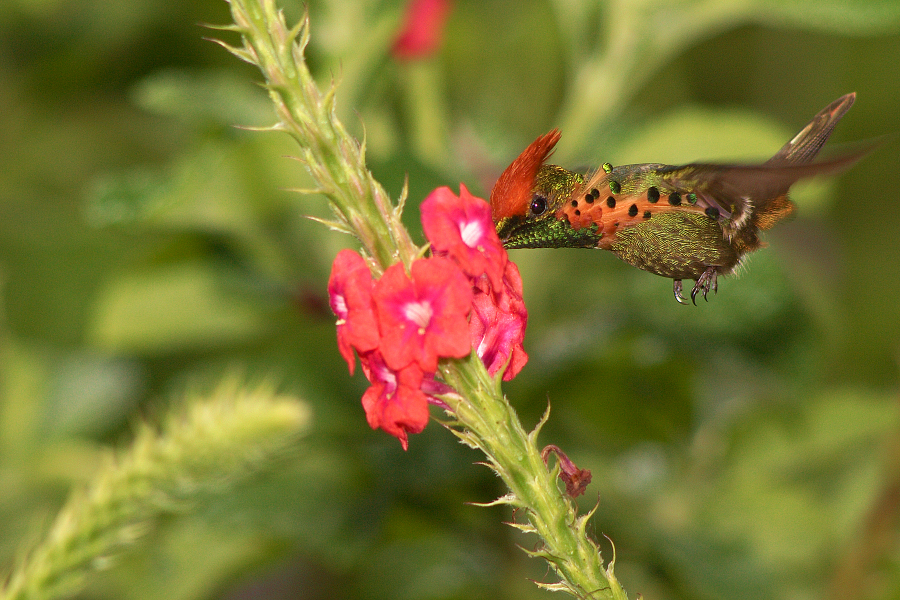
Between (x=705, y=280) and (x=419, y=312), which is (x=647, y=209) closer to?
(x=705, y=280)

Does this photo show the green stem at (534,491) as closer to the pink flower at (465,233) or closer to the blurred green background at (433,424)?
the pink flower at (465,233)

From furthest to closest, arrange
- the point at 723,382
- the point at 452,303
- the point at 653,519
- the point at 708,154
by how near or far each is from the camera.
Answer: the point at 723,382 < the point at 653,519 < the point at 708,154 < the point at 452,303

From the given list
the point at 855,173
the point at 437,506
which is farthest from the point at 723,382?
the point at 855,173

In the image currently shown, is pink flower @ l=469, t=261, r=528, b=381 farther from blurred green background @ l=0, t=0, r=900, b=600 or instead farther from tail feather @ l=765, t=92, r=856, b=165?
blurred green background @ l=0, t=0, r=900, b=600

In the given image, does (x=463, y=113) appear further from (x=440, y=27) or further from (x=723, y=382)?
(x=723, y=382)

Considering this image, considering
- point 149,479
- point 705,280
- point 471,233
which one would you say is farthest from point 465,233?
point 149,479

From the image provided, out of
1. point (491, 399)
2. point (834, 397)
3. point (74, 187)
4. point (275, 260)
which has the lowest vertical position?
point (491, 399)

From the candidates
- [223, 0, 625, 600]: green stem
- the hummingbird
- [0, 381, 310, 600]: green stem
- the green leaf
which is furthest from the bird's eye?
the green leaf
